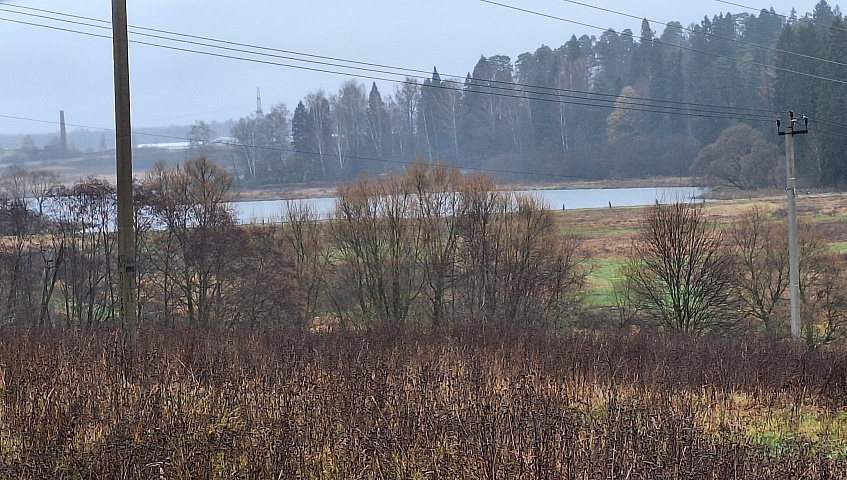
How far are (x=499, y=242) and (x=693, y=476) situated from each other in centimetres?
3283

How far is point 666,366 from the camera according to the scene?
11.3m

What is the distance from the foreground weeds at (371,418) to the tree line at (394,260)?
2132 cm

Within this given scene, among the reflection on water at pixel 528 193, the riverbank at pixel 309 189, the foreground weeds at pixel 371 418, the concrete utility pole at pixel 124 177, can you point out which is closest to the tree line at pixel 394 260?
the reflection on water at pixel 528 193

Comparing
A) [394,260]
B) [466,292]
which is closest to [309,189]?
[394,260]

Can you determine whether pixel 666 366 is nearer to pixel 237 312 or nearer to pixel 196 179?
pixel 237 312

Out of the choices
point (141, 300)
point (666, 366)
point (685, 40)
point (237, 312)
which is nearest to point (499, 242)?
point (237, 312)

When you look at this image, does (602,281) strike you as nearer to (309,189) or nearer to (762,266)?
(762,266)

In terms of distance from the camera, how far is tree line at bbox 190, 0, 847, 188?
5312 cm

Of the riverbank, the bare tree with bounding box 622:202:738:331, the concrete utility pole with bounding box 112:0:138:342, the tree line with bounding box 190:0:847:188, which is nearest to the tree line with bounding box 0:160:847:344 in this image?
the bare tree with bounding box 622:202:738:331

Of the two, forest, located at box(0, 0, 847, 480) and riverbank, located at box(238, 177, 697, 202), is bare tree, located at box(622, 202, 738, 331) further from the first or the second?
riverbank, located at box(238, 177, 697, 202)

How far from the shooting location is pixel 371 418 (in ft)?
20.4

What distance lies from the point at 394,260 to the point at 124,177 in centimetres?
2684

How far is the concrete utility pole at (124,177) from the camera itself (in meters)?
9.38

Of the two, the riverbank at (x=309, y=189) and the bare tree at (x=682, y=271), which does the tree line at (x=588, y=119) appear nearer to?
the riverbank at (x=309, y=189)
